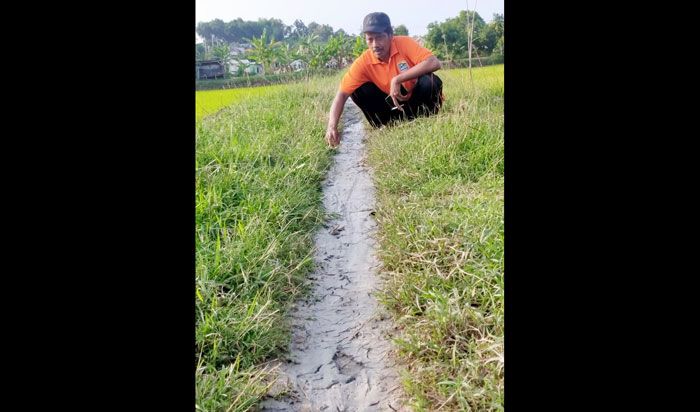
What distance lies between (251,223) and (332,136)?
→ 895mm

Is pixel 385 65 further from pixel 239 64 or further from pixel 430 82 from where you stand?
pixel 239 64

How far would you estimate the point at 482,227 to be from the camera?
2.08m

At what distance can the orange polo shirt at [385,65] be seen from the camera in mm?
2799

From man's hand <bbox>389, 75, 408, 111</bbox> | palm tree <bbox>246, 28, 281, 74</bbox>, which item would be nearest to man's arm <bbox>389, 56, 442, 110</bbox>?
man's hand <bbox>389, 75, 408, 111</bbox>

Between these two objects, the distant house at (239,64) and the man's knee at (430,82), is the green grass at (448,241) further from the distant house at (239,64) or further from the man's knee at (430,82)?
the distant house at (239,64)

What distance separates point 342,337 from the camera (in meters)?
1.69

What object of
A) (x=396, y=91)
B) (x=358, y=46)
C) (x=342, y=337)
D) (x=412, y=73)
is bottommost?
(x=342, y=337)

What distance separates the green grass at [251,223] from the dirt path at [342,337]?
0.08m

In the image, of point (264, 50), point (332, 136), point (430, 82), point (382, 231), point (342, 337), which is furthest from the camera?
point (430, 82)

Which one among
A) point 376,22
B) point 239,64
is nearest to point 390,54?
point 376,22
